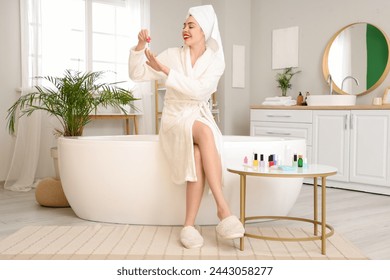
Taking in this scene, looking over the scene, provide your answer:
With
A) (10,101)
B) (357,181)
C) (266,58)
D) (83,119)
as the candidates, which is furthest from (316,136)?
(10,101)

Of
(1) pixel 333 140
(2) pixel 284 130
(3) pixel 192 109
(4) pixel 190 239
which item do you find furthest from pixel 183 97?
(2) pixel 284 130

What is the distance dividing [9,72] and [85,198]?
88.2 inches

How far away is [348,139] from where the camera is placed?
446 centimetres

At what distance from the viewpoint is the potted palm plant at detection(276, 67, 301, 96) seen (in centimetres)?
554

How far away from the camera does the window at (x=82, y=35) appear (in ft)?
15.5

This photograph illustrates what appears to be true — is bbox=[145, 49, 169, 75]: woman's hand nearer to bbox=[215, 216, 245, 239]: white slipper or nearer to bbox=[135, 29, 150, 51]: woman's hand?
bbox=[135, 29, 150, 51]: woman's hand

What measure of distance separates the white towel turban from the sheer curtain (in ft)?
8.08

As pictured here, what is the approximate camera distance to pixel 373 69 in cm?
478

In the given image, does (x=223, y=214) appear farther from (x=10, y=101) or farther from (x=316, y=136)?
(x=10, y=101)

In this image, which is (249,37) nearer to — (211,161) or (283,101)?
(283,101)

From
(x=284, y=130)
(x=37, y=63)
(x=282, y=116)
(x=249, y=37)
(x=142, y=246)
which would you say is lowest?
(x=142, y=246)

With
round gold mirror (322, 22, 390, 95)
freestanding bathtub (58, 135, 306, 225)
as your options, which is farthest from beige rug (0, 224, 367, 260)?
round gold mirror (322, 22, 390, 95)

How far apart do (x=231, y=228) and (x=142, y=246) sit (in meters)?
0.44

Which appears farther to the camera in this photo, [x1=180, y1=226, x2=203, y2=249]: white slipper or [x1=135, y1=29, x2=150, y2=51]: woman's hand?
[x1=135, y1=29, x2=150, y2=51]: woman's hand
